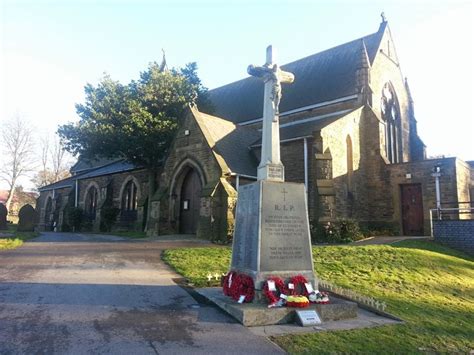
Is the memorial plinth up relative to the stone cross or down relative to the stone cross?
down

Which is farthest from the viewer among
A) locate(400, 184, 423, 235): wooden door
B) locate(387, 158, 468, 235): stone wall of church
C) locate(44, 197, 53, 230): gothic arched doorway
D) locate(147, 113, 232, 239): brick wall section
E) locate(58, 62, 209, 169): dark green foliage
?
locate(44, 197, 53, 230): gothic arched doorway

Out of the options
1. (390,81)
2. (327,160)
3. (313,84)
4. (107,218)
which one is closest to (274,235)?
(327,160)

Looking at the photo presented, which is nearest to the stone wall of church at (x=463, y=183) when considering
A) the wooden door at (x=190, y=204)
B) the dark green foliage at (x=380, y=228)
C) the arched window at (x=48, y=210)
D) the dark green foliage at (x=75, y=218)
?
the dark green foliage at (x=380, y=228)

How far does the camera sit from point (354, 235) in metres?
17.4

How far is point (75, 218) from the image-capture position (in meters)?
31.2

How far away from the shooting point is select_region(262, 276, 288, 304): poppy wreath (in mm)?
6434

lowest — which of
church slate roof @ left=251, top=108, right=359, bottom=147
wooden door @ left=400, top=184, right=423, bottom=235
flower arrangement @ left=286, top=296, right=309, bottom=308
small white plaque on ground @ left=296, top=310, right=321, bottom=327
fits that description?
small white plaque on ground @ left=296, top=310, right=321, bottom=327

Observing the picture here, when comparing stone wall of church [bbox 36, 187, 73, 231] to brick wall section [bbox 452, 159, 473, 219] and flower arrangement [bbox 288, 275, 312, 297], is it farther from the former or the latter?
flower arrangement [bbox 288, 275, 312, 297]

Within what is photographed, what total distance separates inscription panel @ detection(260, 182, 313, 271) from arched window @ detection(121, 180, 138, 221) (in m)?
22.6

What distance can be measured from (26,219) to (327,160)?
1870 centimetres

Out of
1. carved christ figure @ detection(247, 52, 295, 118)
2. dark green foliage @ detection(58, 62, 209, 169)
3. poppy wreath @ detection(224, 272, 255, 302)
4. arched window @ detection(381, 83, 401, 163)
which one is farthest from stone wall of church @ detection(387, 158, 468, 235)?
poppy wreath @ detection(224, 272, 255, 302)

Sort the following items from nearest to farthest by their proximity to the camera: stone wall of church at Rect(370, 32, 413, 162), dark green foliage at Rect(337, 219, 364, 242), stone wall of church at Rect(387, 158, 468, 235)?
1. dark green foliage at Rect(337, 219, 364, 242)
2. stone wall of church at Rect(387, 158, 468, 235)
3. stone wall of church at Rect(370, 32, 413, 162)

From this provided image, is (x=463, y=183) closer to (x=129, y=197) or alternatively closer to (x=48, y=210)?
(x=129, y=197)

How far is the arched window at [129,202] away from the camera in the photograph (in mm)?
28594
